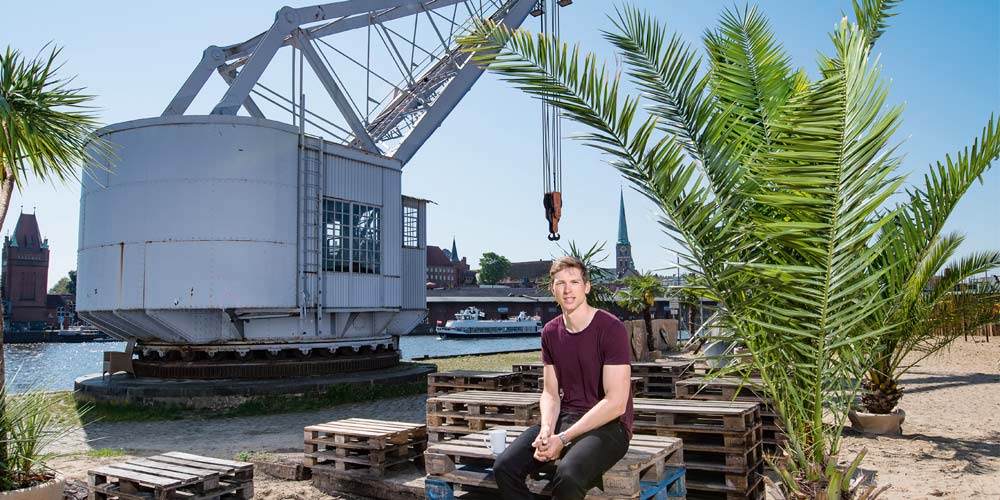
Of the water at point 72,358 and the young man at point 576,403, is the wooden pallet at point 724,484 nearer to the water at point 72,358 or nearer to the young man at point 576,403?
the young man at point 576,403

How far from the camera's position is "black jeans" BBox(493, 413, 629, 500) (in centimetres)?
360

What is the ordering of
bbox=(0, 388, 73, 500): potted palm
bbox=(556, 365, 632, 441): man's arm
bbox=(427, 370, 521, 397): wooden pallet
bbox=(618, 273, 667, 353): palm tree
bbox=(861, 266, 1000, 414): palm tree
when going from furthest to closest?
bbox=(618, 273, 667, 353): palm tree
bbox=(427, 370, 521, 397): wooden pallet
bbox=(861, 266, 1000, 414): palm tree
bbox=(0, 388, 73, 500): potted palm
bbox=(556, 365, 632, 441): man's arm

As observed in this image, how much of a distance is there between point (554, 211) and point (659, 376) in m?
3.80

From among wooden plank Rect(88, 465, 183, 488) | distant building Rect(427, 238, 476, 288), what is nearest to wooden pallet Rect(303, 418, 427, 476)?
wooden plank Rect(88, 465, 183, 488)

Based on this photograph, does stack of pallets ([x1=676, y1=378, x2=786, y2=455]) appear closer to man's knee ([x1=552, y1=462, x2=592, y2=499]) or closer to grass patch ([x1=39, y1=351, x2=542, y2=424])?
man's knee ([x1=552, y1=462, x2=592, y2=499])

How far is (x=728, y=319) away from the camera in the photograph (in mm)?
4668

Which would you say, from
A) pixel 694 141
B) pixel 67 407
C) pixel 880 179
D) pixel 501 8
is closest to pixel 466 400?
pixel 694 141

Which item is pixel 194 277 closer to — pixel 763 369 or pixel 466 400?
pixel 466 400

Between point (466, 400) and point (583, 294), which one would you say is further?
point (466, 400)

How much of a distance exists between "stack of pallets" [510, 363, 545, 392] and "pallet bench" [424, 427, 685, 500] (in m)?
6.25

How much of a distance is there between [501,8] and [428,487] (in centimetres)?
2016

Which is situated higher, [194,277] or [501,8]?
[501,8]

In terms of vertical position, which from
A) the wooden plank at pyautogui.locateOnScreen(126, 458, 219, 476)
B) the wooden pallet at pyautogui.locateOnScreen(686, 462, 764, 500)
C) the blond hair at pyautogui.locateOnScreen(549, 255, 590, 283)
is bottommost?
the wooden pallet at pyautogui.locateOnScreen(686, 462, 764, 500)

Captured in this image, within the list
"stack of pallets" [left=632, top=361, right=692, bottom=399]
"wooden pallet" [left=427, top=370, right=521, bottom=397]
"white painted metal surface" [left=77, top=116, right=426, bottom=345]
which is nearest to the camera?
"wooden pallet" [left=427, top=370, right=521, bottom=397]
